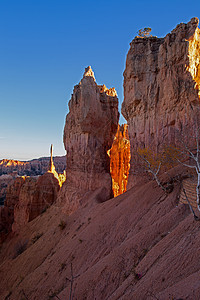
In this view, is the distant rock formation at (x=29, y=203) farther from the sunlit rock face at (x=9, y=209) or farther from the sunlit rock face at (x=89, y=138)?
the sunlit rock face at (x=89, y=138)

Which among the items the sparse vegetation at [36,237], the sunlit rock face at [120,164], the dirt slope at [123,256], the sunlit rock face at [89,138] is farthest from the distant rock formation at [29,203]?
the sunlit rock face at [120,164]

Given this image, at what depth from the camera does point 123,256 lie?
21.8 ft

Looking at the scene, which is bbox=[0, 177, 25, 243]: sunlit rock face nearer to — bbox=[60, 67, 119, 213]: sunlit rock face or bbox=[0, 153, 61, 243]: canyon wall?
bbox=[0, 153, 61, 243]: canyon wall

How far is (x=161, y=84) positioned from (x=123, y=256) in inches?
408

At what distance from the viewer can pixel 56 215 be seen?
752 inches

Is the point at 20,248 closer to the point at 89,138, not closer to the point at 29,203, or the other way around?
the point at 29,203

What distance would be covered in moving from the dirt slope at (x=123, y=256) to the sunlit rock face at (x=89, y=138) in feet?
5.33

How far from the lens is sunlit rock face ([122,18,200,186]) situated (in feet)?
Result: 36.3

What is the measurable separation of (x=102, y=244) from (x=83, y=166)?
9.25 meters

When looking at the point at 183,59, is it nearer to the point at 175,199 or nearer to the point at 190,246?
the point at 175,199

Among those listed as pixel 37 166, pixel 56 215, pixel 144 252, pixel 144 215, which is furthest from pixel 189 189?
pixel 37 166

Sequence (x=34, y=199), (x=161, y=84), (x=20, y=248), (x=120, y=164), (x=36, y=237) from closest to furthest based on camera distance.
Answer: (x=161, y=84) → (x=36, y=237) → (x=20, y=248) → (x=120, y=164) → (x=34, y=199)

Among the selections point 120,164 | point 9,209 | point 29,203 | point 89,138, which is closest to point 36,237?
point 29,203

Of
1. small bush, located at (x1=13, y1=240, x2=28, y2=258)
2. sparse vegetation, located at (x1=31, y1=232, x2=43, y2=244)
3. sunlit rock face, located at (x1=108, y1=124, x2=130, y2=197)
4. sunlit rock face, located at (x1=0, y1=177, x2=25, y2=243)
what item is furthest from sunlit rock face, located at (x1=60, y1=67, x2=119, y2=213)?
sunlit rock face, located at (x1=0, y1=177, x2=25, y2=243)
